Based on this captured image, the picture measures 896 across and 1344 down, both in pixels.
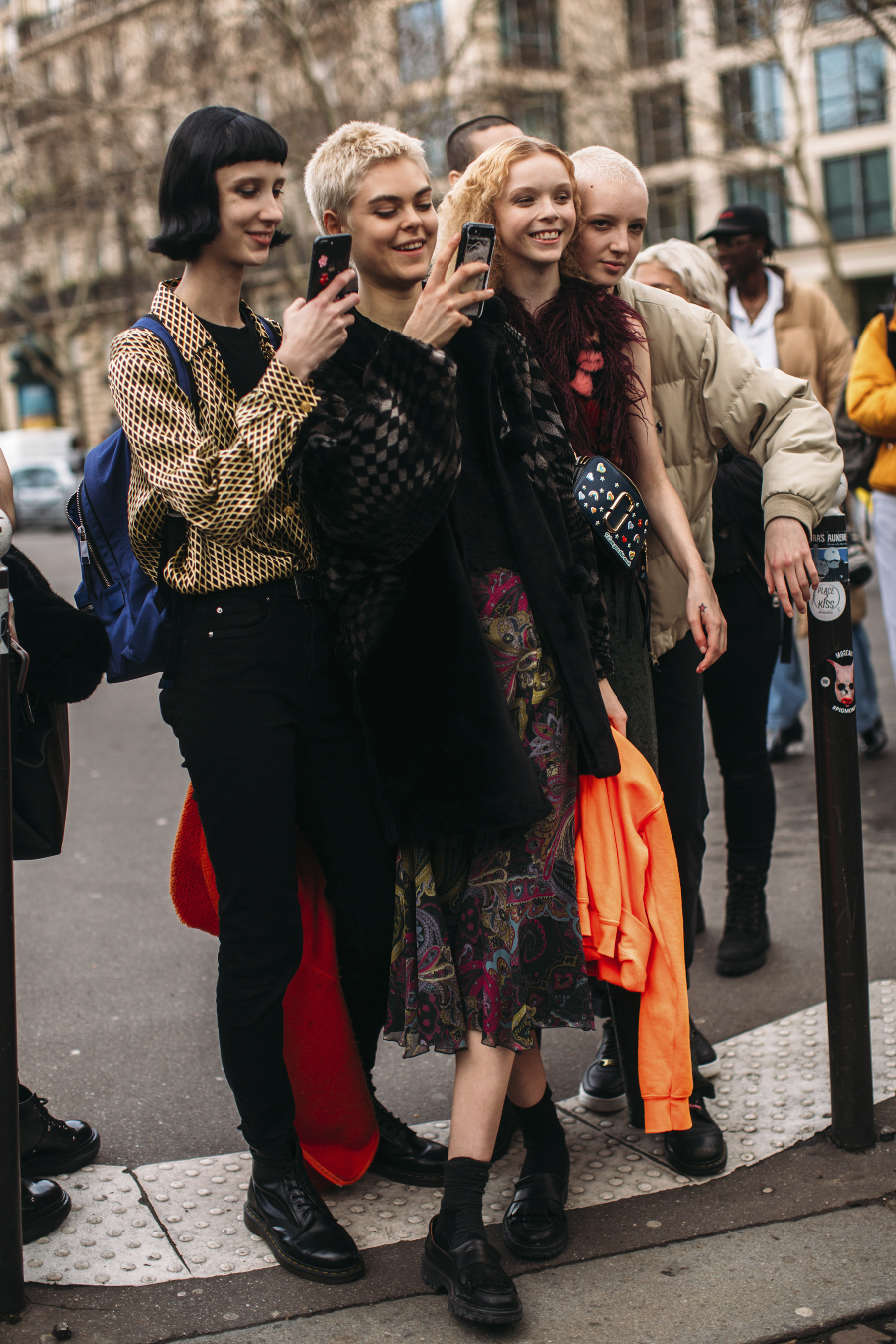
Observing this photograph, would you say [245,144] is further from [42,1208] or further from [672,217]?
[672,217]

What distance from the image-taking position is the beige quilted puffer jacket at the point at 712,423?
111 inches

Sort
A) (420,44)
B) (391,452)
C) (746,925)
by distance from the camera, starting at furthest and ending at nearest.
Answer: (420,44)
(746,925)
(391,452)

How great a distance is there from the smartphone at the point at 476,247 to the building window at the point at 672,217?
31956mm

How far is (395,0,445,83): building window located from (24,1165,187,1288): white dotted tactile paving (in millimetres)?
21632

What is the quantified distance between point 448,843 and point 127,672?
28.3 inches

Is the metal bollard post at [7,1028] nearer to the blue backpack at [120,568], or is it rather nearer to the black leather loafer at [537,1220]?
the blue backpack at [120,568]

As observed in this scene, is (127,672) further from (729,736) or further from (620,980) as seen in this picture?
(729,736)

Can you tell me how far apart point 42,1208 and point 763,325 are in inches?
154

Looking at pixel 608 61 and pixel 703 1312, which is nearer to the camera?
pixel 703 1312

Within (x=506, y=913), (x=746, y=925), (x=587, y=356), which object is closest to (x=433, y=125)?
(x=746, y=925)

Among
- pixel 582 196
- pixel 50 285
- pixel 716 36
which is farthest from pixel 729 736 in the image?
pixel 50 285

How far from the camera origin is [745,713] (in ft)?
12.7

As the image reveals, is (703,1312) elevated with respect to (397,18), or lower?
lower

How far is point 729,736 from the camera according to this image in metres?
3.91
